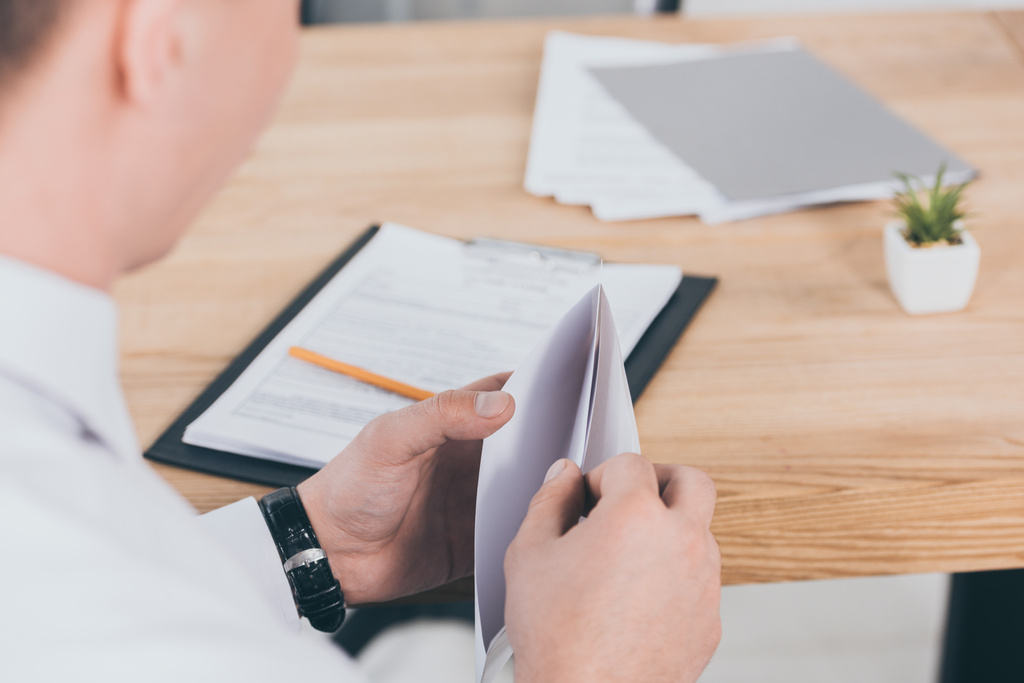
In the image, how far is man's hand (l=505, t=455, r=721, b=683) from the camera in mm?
430

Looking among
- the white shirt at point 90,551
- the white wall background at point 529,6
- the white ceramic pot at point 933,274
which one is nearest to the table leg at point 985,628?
the white ceramic pot at point 933,274

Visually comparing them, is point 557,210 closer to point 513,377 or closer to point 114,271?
point 513,377

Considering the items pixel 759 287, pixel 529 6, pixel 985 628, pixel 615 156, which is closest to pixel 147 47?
pixel 759 287

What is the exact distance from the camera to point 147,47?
320 mm

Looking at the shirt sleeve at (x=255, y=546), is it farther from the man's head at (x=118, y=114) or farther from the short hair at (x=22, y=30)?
the short hair at (x=22, y=30)

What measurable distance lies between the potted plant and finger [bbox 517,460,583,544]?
37 cm

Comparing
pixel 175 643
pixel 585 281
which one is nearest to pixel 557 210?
pixel 585 281

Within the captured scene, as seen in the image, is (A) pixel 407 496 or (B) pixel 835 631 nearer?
(A) pixel 407 496

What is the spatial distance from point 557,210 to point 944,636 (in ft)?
2.57

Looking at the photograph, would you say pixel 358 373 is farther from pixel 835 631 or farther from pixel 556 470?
pixel 835 631

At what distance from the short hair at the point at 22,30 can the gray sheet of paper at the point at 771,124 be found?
2.19 feet

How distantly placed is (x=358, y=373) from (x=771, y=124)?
58 centimetres

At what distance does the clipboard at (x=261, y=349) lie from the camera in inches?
23.2

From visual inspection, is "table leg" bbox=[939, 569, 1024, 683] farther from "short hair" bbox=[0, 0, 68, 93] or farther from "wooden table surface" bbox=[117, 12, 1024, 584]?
"short hair" bbox=[0, 0, 68, 93]
